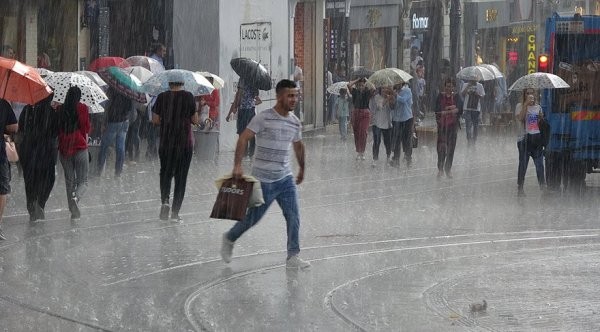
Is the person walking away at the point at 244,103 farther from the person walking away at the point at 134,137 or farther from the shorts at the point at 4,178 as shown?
the shorts at the point at 4,178

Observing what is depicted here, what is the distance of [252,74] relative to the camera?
25578mm

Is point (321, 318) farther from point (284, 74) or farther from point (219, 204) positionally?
point (284, 74)

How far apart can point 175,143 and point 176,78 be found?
2883 millimetres

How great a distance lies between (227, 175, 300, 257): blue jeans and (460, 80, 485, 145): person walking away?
19879 millimetres

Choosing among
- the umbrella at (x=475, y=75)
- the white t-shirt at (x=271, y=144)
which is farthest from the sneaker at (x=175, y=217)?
the umbrella at (x=475, y=75)

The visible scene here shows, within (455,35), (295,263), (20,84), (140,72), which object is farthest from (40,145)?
(455,35)

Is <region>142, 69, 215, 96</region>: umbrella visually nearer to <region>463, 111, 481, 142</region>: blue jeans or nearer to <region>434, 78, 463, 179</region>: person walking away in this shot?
<region>434, 78, 463, 179</region>: person walking away

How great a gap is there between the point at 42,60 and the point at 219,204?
1696cm

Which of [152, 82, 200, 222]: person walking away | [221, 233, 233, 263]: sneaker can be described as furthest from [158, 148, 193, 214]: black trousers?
[221, 233, 233, 263]: sneaker

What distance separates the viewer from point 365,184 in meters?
22.0

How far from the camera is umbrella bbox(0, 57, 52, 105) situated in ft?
49.2

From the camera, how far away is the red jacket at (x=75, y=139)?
16.8 m

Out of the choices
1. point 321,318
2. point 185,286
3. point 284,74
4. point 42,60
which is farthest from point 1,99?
point 284,74

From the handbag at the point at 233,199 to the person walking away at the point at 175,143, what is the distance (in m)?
4.02
